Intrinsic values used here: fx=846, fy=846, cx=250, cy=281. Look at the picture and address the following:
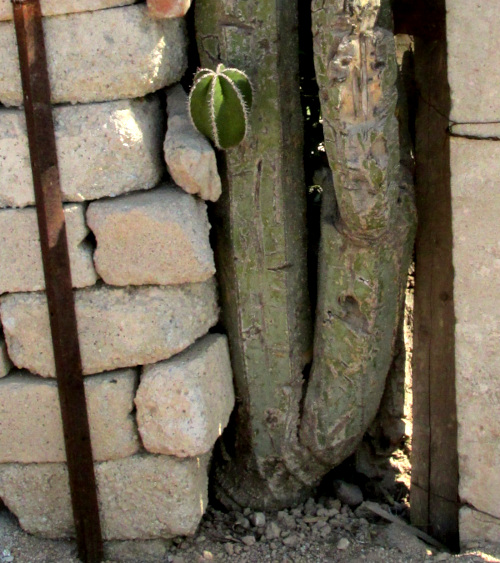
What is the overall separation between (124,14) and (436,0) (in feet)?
3.73

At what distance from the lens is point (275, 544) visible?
11.3 feet

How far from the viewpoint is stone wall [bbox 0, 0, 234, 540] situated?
297 cm

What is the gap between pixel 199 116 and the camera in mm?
2957

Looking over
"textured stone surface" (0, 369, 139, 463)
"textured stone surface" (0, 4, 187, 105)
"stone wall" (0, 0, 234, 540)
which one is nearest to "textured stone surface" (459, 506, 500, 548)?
"stone wall" (0, 0, 234, 540)

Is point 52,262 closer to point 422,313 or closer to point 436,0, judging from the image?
point 422,313

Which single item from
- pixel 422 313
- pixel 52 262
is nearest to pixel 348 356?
pixel 422 313

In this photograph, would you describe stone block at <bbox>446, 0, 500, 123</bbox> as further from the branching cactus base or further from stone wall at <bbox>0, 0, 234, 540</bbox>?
stone wall at <bbox>0, 0, 234, 540</bbox>

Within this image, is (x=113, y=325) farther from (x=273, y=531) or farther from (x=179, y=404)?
(x=273, y=531)

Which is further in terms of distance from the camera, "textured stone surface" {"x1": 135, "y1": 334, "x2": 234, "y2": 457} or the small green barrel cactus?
"textured stone surface" {"x1": 135, "y1": 334, "x2": 234, "y2": 457}

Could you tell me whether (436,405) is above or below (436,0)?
below

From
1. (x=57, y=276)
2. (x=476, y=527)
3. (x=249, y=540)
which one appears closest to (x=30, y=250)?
(x=57, y=276)

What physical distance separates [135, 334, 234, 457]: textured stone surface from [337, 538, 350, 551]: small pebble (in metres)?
0.67

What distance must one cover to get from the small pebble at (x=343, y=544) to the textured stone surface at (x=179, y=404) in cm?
67

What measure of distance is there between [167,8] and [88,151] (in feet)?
1.85
